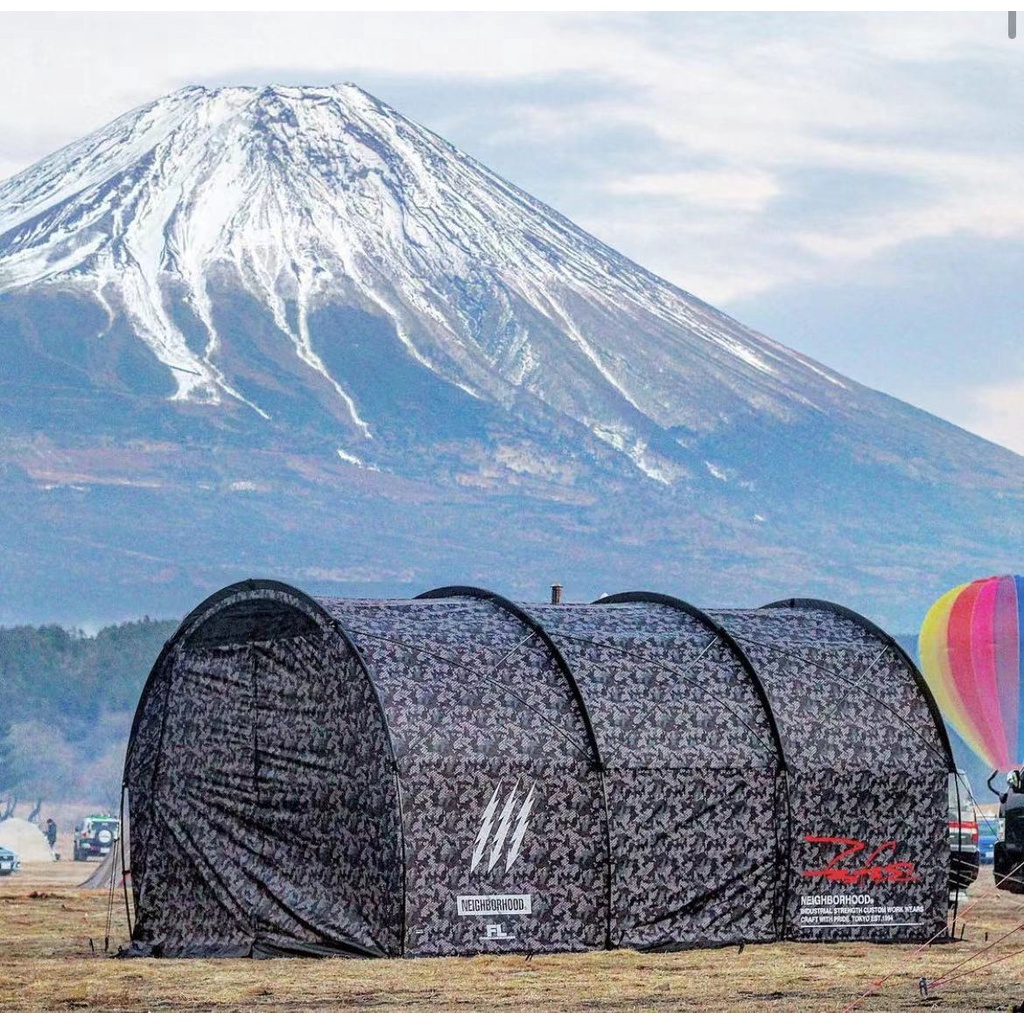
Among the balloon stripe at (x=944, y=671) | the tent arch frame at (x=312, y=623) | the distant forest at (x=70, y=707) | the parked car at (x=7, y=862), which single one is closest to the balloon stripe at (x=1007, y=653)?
the balloon stripe at (x=944, y=671)

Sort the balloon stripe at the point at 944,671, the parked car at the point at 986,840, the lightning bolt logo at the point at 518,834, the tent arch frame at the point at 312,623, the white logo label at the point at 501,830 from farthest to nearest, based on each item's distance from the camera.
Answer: the parked car at the point at 986,840 → the balloon stripe at the point at 944,671 → the lightning bolt logo at the point at 518,834 → the white logo label at the point at 501,830 → the tent arch frame at the point at 312,623

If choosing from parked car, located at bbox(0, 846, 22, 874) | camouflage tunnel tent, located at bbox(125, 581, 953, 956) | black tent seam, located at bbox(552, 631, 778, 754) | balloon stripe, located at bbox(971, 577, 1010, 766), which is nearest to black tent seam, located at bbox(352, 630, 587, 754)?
camouflage tunnel tent, located at bbox(125, 581, 953, 956)

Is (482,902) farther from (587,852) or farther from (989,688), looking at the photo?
(989,688)

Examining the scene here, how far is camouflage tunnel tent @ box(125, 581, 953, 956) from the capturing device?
786 inches

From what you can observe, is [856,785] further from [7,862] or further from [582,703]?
[7,862]

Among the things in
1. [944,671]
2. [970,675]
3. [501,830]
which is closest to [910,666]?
[501,830]

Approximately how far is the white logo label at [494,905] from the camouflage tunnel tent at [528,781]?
18 mm

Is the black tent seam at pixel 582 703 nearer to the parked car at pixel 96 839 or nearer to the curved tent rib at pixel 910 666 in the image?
the curved tent rib at pixel 910 666

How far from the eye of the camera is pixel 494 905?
785 inches

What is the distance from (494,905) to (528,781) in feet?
3.46

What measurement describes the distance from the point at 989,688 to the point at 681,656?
21.6 metres

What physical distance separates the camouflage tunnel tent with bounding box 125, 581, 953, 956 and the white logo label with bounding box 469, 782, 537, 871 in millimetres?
18

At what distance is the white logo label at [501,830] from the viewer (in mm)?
19922

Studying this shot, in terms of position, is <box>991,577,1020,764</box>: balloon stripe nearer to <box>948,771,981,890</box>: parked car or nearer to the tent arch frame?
<box>948,771,981,890</box>: parked car
